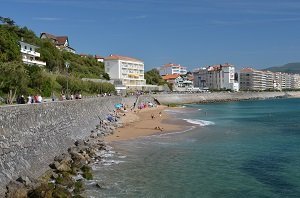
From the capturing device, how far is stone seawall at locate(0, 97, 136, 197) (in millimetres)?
15805

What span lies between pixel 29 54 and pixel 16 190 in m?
50.8

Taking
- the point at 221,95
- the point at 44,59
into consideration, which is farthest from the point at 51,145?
the point at 221,95

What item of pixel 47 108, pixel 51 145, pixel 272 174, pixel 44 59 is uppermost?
pixel 44 59

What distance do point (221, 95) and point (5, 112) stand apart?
423ft

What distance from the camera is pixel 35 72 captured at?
46.3 m

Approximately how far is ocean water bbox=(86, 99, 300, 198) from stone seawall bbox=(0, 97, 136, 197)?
2692mm

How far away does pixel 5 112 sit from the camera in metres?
16.2

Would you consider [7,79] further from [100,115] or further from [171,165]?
[171,165]

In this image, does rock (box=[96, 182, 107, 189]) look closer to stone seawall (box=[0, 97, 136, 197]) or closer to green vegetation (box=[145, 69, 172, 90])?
stone seawall (box=[0, 97, 136, 197])

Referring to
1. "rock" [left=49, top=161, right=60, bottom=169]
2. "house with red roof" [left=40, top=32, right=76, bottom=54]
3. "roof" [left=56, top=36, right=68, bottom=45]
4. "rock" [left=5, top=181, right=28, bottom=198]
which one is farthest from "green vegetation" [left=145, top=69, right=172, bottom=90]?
"rock" [left=5, top=181, right=28, bottom=198]

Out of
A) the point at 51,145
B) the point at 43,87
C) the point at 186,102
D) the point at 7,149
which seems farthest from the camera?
the point at 186,102

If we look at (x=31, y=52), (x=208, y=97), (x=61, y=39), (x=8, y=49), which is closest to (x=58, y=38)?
(x=61, y=39)

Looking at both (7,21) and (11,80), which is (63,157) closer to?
(11,80)

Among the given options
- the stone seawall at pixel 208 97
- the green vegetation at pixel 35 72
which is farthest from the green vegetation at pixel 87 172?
the stone seawall at pixel 208 97
